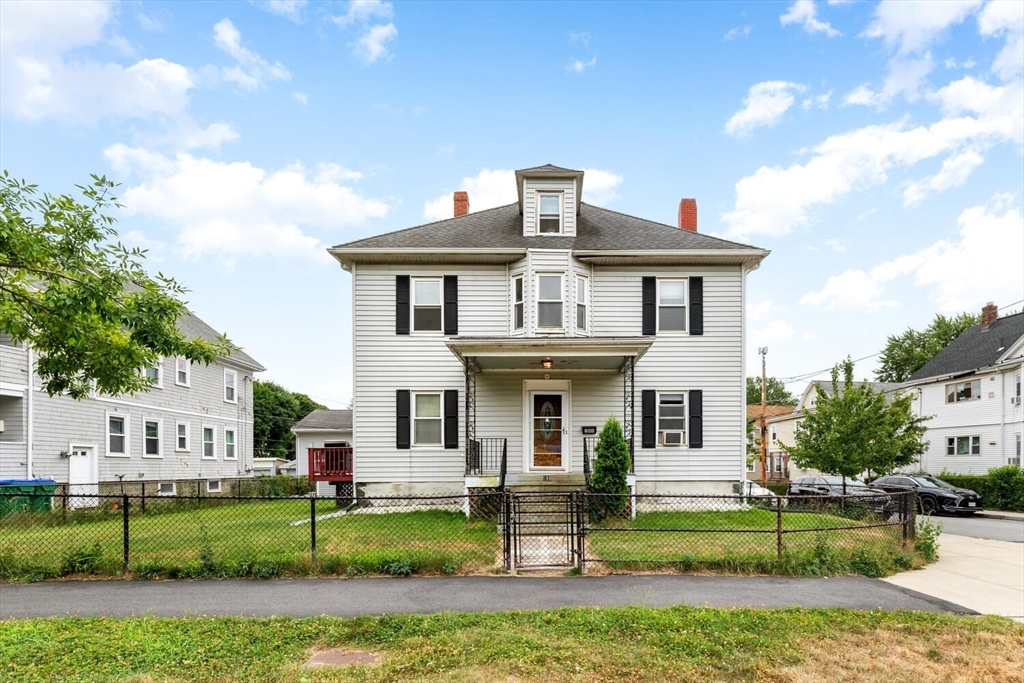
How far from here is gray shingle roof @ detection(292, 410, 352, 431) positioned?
29.8 meters

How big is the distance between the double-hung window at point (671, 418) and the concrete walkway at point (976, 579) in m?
5.73

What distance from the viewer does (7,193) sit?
8438 millimetres

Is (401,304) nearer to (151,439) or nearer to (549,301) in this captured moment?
(549,301)

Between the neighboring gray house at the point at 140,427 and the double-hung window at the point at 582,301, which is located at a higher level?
the double-hung window at the point at 582,301

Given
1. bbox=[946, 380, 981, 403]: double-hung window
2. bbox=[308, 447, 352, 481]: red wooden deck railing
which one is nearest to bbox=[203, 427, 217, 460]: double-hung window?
bbox=[308, 447, 352, 481]: red wooden deck railing

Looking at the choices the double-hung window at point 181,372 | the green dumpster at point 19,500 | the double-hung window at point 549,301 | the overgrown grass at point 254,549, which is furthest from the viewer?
the double-hung window at point 181,372

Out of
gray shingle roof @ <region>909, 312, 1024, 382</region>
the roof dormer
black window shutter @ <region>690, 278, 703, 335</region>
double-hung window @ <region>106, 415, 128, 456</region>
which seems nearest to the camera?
black window shutter @ <region>690, 278, 703, 335</region>

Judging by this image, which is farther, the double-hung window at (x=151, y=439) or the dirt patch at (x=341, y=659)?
the double-hung window at (x=151, y=439)

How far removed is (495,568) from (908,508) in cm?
669

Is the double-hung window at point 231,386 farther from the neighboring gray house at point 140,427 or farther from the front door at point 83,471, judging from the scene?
the front door at point 83,471

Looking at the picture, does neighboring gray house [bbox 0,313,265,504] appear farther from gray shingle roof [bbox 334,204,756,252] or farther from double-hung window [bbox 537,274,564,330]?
double-hung window [bbox 537,274,564,330]

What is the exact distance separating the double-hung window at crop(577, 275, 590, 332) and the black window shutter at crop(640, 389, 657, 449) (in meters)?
2.35

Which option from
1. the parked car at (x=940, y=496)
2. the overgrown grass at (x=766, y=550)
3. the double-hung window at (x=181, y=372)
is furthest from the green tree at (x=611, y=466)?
the double-hung window at (x=181, y=372)

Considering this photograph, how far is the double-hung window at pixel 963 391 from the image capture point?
1035 inches
